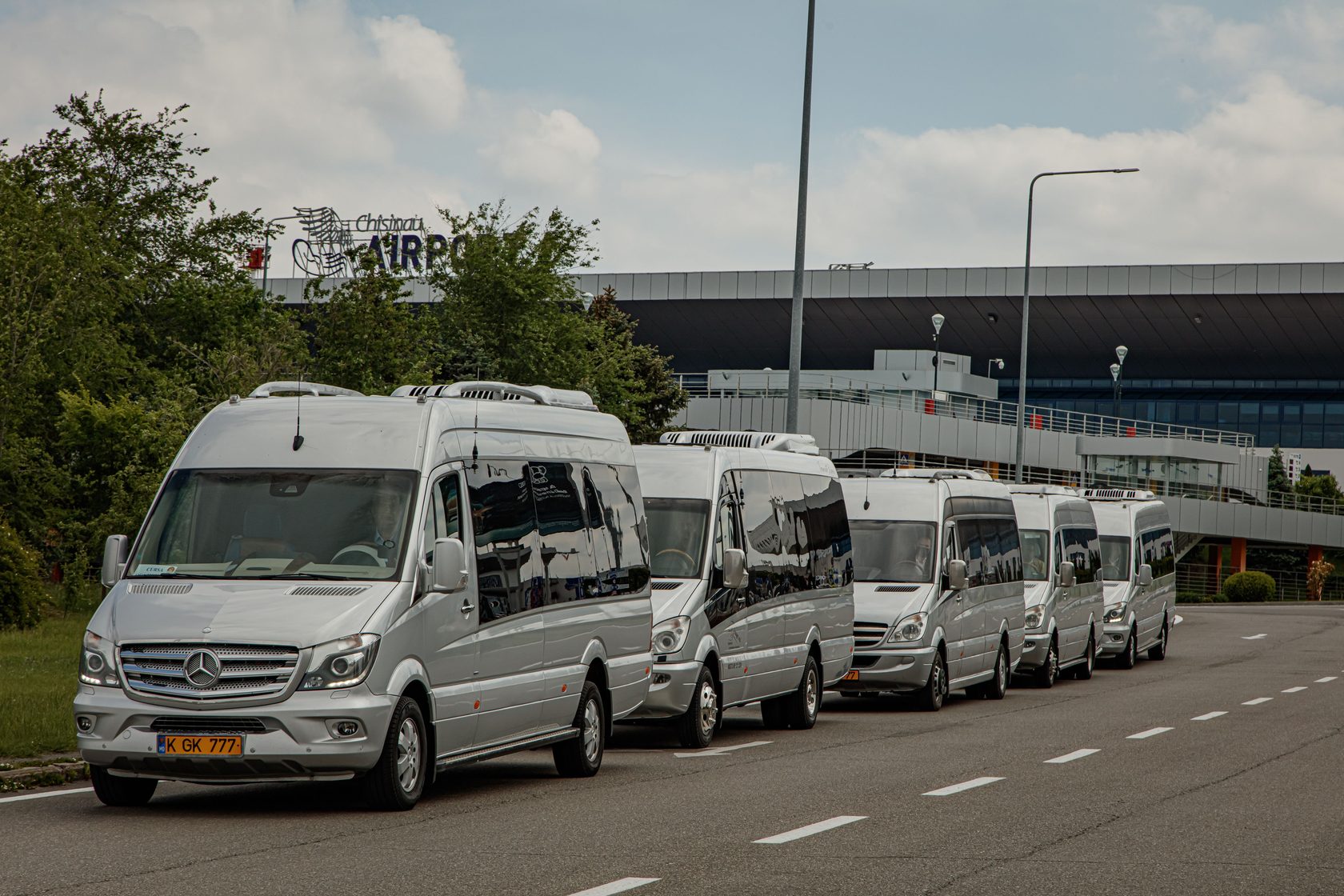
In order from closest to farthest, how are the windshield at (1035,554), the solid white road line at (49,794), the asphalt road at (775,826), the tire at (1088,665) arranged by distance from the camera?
the asphalt road at (775,826)
the solid white road line at (49,794)
the windshield at (1035,554)
the tire at (1088,665)

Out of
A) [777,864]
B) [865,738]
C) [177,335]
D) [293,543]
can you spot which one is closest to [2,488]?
[177,335]

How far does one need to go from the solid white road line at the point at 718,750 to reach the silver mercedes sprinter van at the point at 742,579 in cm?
16

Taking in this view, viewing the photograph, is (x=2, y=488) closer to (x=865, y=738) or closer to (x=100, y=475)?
(x=100, y=475)

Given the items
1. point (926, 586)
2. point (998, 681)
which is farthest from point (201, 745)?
point (998, 681)

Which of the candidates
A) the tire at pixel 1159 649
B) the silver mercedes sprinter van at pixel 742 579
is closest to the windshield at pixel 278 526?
the silver mercedes sprinter van at pixel 742 579

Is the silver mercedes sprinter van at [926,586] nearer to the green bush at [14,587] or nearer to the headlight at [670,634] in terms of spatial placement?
the headlight at [670,634]

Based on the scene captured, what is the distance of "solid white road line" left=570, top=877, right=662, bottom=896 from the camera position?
314 inches

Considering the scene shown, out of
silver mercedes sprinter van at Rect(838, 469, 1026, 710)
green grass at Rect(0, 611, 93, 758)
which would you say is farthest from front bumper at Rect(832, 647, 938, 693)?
green grass at Rect(0, 611, 93, 758)

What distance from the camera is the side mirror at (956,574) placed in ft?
68.8

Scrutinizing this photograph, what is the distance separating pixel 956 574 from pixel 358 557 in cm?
1121

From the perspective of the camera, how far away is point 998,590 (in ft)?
77.0

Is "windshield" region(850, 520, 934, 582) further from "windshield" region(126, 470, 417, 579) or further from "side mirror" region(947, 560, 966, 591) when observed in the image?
"windshield" region(126, 470, 417, 579)

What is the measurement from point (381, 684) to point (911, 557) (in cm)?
1174

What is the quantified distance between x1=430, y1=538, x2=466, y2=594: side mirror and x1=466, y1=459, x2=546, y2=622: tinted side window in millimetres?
690
